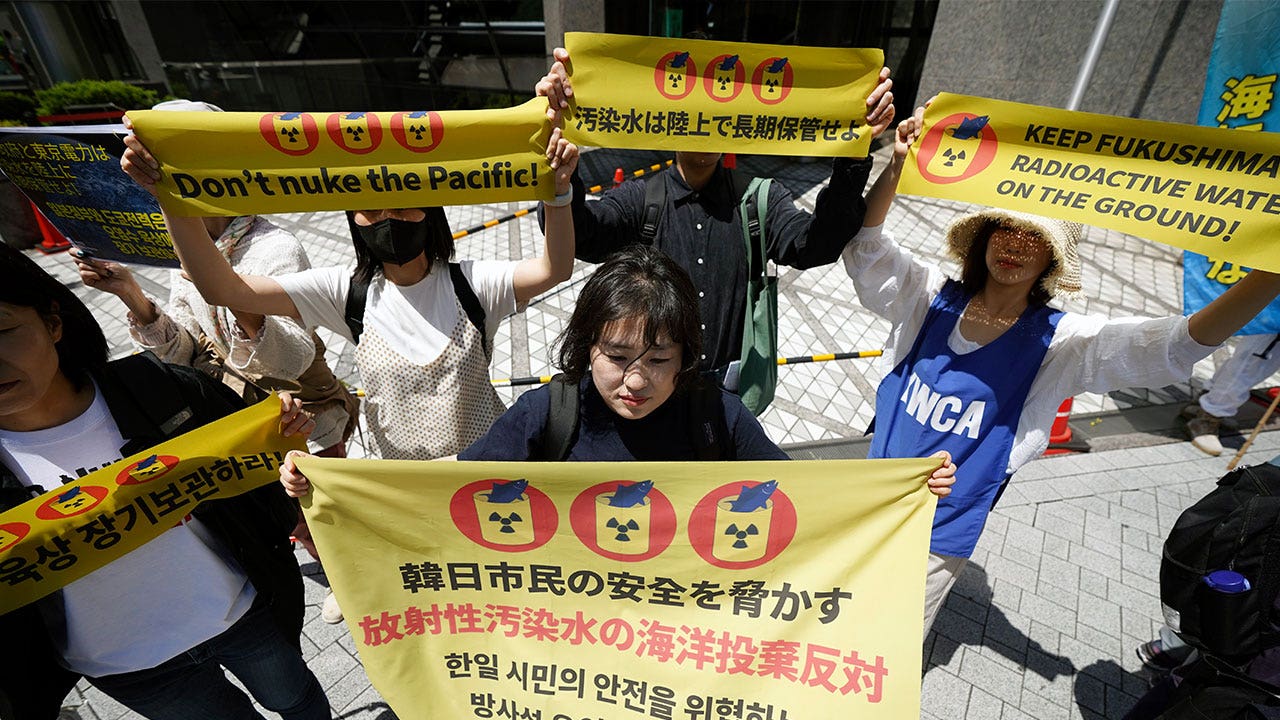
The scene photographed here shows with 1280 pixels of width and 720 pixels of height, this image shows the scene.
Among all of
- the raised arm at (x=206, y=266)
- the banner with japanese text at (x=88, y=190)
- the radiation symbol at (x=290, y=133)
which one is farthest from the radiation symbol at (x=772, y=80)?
the banner with japanese text at (x=88, y=190)

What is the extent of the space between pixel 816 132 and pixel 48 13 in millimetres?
18719

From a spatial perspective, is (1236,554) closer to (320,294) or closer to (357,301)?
(357,301)

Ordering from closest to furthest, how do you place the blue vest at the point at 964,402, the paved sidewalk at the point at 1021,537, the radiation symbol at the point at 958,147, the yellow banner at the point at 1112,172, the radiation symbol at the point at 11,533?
1. the radiation symbol at the point at 11,533
2. the yellow banner at the point at 1112,172
3. the radiation symbol at the point at 958,147
4. the blue vest at the point at 964,402
5. the paved sidewalk at the point at 1021,537

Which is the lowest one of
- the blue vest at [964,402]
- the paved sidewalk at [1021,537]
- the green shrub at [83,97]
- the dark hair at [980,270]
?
the paved sidewalk at [1021,537]

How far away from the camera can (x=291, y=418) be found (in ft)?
6.15

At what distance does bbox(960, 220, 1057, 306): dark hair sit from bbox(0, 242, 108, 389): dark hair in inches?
115

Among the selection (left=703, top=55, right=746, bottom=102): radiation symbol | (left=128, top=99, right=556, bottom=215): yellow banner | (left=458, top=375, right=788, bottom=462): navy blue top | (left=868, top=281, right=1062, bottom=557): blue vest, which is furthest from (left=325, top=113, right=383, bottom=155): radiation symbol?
(left=868, top=281, right=1062, bottom=557): blue vest

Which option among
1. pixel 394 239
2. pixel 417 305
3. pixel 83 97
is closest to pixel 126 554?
pixel 417 305

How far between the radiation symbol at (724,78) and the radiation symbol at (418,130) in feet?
3.34

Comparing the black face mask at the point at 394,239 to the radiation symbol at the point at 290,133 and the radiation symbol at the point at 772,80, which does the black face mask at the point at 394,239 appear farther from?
the radiation symbol at the point at 772,80

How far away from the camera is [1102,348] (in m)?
2.04

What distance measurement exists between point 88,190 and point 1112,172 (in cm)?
368

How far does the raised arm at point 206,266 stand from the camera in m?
1.77

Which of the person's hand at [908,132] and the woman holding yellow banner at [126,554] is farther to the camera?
the person's hand at [908,132]
